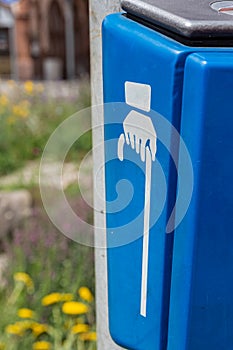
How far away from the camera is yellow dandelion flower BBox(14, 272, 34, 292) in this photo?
241cm

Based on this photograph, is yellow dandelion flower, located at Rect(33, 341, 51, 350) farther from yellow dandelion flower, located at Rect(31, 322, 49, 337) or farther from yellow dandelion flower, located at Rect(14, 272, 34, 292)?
yellow dandelion flower, located at Rect(14, 272, 34, 292)

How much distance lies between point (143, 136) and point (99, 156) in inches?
8.9

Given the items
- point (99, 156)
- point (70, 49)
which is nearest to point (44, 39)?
point (70, 49)

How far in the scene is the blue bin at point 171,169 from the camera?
95 cm

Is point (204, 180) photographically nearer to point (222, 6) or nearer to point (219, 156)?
point (219, 156)

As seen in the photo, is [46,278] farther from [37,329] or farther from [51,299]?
[37,329]

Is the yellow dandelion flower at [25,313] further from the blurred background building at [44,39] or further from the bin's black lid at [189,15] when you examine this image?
the blurred background building at [44,39]

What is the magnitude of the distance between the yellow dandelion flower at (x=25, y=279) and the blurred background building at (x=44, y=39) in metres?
10.2

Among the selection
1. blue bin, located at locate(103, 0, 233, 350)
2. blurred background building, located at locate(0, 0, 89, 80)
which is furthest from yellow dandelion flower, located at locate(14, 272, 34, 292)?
blurred background building, located at locate(0, 0, 89, 80)

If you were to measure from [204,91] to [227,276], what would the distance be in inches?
12.1

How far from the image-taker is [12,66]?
12.6m

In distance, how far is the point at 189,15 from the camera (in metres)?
0.99

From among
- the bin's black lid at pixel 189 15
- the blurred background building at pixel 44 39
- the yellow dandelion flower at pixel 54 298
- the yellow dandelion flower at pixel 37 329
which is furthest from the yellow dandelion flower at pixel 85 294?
the blurred background building at pixel 44 39

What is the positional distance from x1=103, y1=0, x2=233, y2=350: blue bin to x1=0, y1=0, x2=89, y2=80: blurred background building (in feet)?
37.5
